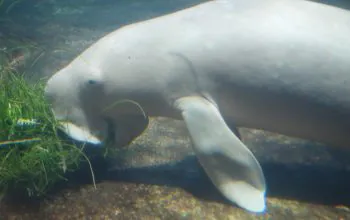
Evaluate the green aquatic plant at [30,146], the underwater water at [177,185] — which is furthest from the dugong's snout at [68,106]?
the underwater water at [177,185]

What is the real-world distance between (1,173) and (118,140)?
5.11 feet

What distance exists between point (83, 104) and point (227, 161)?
1953mm

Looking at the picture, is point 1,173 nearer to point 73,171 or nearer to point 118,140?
point 73,171

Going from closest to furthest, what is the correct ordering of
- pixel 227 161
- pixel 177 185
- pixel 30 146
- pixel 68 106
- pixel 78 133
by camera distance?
pixel 227 161
pixel 30 146
pixel 177 185
pixel 78 133
pixel 68 106

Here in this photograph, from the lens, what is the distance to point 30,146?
169 inches

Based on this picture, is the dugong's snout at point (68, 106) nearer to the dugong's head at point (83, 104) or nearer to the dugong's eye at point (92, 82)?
the dugong's head at point (83, 104)

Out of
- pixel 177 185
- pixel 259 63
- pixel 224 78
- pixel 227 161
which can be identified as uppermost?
pixel 259 63

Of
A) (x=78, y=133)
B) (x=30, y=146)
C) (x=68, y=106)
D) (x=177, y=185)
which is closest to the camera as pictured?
(x=30, y=146)

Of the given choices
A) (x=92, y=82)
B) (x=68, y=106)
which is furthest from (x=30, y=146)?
(x=92, y=82)

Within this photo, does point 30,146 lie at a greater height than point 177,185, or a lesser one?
greater

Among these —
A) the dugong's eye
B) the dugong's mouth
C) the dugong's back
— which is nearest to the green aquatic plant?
the dugong's mouth

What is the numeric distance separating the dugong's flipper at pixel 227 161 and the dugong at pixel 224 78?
1 cm

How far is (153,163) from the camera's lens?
194 inches

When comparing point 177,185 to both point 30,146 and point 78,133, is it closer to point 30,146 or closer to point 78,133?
point 78,133
